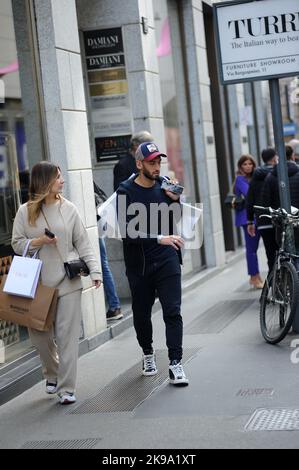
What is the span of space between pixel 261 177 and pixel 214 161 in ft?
14.9

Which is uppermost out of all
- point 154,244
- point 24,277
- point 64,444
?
point 154,244

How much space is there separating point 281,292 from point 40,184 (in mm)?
2834

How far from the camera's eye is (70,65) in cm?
933

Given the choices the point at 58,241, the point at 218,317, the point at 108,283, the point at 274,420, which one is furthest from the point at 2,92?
the point at 274,420

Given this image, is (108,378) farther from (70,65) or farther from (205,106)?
(205,106)

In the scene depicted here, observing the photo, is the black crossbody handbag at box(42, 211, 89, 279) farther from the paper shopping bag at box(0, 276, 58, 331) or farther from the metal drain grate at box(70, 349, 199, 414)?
the metal drain grate at box(70, 349, 199, 414)

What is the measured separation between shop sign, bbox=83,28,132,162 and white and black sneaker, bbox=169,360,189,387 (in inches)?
188

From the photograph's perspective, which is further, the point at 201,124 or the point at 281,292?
the point at 201,124

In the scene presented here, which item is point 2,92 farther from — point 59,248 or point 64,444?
point 64,444

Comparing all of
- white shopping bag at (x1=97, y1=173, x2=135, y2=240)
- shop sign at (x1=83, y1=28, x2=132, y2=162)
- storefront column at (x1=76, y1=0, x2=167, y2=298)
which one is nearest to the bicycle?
white shopping bag at (x1=97, y1=173, x2=135, y2=240)

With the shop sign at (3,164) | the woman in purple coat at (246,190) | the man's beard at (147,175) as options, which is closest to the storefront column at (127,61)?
the woman in purple coat at (246,190)

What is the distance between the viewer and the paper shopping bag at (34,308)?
696 cm

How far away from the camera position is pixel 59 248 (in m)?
Result: 7.11

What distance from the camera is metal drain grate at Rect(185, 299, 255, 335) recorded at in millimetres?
9961
